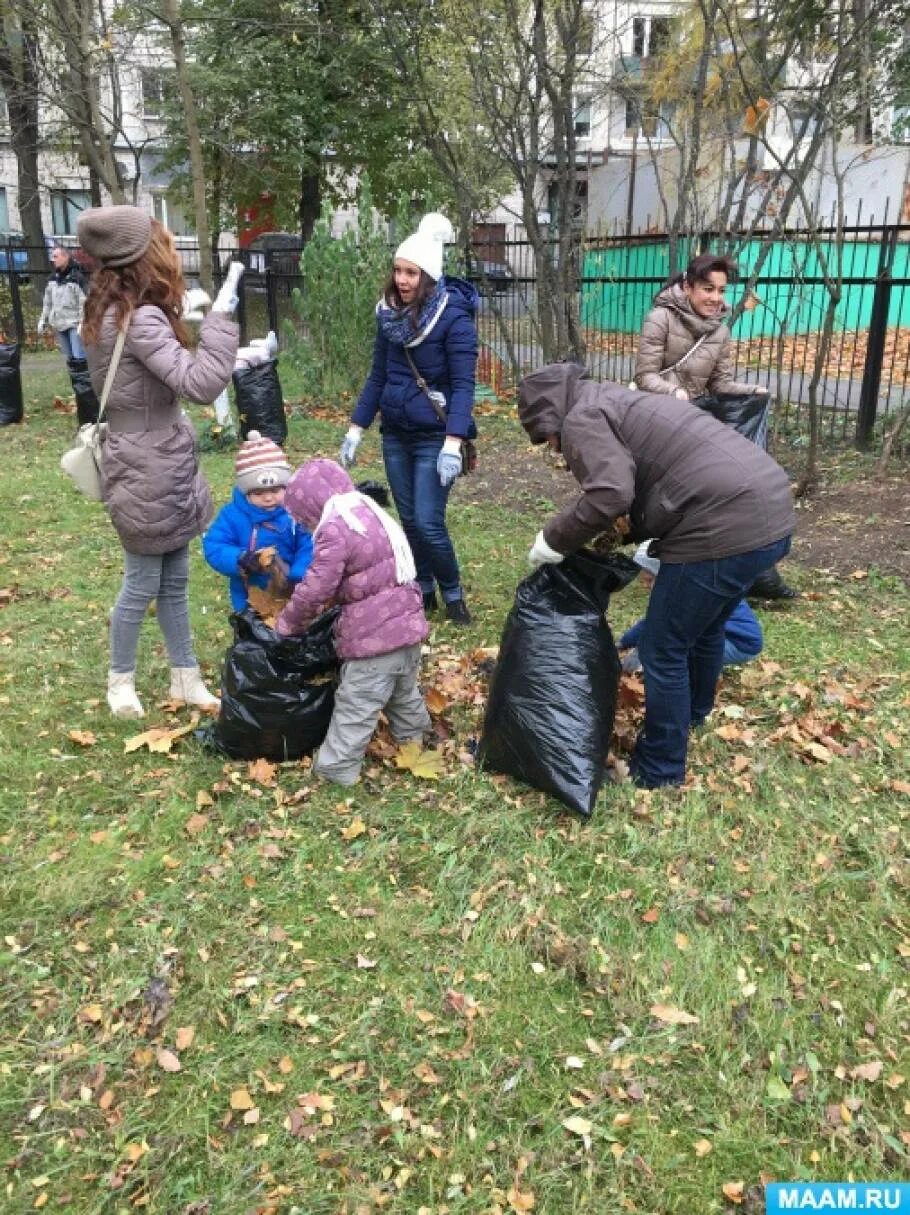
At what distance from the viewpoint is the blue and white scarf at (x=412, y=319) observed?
4148mm

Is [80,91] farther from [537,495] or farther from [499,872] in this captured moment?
[499,872]

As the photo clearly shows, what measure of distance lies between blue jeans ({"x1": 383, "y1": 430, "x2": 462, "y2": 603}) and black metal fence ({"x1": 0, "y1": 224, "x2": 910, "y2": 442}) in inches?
120

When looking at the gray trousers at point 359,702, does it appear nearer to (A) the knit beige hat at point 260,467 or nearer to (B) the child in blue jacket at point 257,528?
(B) the child in blue jacket at point 257,528

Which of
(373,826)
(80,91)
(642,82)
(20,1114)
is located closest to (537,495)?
(373,826)

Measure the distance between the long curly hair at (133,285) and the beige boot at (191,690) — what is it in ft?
4.23

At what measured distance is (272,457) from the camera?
3412mm

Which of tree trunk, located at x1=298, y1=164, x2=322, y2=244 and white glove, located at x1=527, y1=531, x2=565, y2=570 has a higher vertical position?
tree trunk, located at x1=298, y1=164, x2=322, y2=244

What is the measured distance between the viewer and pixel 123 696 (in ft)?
12.0

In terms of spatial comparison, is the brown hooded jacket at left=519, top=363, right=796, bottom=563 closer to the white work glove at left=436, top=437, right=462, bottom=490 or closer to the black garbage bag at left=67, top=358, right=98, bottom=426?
the white work glove at left=436, top=437, right=462, bottom=490

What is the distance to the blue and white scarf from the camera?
13.6 ft

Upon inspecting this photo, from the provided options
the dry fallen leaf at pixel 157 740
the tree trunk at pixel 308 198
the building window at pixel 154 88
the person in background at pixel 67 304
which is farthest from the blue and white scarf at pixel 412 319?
the tree trunk at pixel 308 198

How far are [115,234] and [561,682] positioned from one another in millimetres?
1958

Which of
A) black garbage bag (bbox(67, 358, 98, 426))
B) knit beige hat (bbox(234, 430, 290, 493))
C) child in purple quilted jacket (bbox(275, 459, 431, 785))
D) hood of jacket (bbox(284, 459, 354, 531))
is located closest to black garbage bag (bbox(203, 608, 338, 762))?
child in purple quilted jacket (bbox(275, 459, 431, 785))

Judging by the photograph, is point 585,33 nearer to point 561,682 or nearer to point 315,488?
point 315,488
